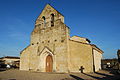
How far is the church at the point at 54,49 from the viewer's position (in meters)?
18.1

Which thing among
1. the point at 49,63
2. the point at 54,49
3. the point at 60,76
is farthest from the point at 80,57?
the point at 60,76

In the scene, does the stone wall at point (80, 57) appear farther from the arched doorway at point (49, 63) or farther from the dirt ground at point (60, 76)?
the arched doorway at point (49, 63)

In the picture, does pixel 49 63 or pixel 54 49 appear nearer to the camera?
pixel 54 49

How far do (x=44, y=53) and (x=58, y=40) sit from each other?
342 centimetres

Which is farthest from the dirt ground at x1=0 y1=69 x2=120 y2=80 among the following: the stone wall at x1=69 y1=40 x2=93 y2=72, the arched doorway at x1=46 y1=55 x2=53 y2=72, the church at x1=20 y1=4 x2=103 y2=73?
the arched doorway at x1=46 y1=55 x2=53 y2=72

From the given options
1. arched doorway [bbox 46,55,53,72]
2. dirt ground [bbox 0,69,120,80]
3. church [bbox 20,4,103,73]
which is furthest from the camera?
arched doorway [bbox 46,55,53,72]

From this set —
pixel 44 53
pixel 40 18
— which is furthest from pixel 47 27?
pixel 44 53

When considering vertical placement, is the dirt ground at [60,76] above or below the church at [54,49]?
below

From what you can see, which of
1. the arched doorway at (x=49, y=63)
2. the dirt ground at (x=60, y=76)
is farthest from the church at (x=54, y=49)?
the dirt ground at (x=60, y=76)

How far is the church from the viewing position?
18066mm

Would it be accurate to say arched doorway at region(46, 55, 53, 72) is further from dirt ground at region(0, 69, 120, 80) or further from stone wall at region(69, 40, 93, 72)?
dirt ground at region(0, 69, 120, 80)

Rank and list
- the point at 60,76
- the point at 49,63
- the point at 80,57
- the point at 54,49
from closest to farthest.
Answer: the point at 60,76 < the point at 80,57 < the point at 54,49 < the point at 49,63

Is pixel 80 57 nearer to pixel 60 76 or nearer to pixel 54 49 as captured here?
pixel 54 49

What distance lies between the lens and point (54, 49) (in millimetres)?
18969
